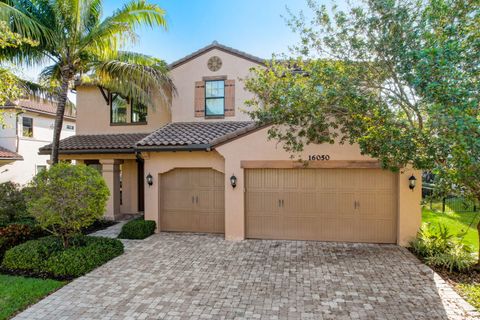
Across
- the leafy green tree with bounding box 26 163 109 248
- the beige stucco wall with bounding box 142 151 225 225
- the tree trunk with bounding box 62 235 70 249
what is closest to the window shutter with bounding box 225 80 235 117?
the beige stucco wall with bounding box 142 151 225 225

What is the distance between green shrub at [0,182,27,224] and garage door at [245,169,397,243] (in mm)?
9329

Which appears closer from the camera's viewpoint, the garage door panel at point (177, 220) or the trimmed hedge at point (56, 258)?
the trimmed hedge at point (56, 258)

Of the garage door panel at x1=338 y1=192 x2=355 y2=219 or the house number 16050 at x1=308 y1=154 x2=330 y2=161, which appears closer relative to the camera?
the house number 16050 at x1=308 y1=154 x2=330 y2=161

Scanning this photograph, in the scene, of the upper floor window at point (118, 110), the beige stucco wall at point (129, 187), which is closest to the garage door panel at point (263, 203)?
the beige stucco wall at point (129, 187)

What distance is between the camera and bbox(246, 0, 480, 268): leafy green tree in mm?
5285

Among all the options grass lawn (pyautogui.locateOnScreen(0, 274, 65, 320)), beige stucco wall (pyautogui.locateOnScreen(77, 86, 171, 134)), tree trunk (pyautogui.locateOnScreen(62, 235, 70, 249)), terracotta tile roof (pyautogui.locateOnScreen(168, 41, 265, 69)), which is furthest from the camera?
beige stucco wall (pyautogui.locateOnScreen(77, 86, 171, 134))

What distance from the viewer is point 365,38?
7.31 meters

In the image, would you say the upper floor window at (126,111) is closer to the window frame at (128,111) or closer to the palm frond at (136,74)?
the window frame at (128,111)

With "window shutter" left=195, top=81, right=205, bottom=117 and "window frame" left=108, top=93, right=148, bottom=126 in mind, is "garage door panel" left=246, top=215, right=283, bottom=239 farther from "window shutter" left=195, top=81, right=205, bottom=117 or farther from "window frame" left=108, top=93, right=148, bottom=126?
"window frame" left=108, top=93, right=148, bottom=126

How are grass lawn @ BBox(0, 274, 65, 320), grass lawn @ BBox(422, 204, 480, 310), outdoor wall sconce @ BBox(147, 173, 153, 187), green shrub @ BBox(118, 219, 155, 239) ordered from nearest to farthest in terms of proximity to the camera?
grass lawn @ BBox(0, 274, 65, 320) → grass lawn @ BBox(422, 204, 480, 310) → green shrub @ BBox(118, 219, 155, 239) → outdoor wall sconce @ BBox(147, 173, 153, 187)

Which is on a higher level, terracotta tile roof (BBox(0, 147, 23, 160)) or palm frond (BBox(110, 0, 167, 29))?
palm frond (BBox(110, 0, 167, 29))

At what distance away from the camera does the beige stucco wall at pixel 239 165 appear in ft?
31.3

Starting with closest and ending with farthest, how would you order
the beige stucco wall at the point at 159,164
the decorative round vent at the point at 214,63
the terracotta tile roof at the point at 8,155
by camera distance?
the beige stucco wall at the point at 159,164, the decorative round vent at the point at 214,63, the terracotta tile roof at the point at 8,155

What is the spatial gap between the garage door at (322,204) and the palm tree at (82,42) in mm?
6576
